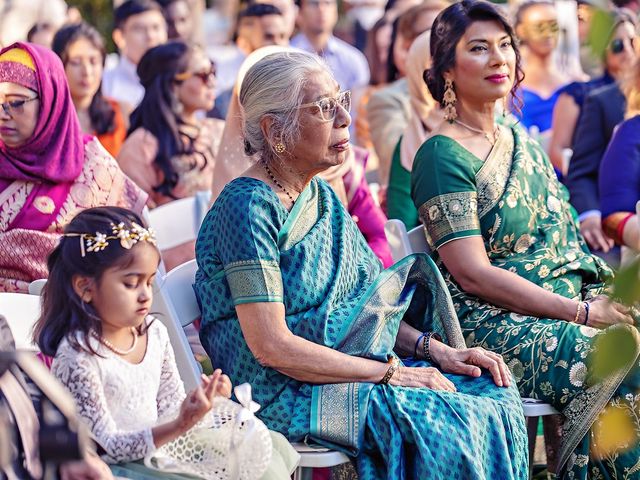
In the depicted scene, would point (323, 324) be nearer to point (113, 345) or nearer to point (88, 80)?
point (113, 345)

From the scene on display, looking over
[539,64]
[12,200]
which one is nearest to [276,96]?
[12,200]

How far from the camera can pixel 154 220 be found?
416cm

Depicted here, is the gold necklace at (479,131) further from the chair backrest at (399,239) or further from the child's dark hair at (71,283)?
the child's dark hair at (71,283)

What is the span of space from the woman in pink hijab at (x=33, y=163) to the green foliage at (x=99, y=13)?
1440 cm

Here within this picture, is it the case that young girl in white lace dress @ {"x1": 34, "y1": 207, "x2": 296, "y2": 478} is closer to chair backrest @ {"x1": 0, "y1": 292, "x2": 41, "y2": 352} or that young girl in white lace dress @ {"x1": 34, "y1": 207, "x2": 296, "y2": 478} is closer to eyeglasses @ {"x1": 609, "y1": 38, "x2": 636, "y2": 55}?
chair backrest @ {"x1": 0, "y1": 292, "x2": 41, "y2": 352}

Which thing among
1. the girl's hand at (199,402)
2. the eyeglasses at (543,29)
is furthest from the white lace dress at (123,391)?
the eyeglasses at (543,29)

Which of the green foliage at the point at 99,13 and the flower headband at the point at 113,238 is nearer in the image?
the flower headband at the point at 113,238

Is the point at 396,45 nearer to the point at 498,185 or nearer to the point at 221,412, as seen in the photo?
the point at 498,185

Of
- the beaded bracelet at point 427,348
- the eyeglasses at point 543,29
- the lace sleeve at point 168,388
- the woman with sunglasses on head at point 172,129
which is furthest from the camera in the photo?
the eyeglasses at point 543,29

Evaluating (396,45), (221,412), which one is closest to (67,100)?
(221,412)

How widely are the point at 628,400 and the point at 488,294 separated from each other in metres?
0.54

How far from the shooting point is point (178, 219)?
13.9ft

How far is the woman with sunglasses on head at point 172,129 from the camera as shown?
5.32 m

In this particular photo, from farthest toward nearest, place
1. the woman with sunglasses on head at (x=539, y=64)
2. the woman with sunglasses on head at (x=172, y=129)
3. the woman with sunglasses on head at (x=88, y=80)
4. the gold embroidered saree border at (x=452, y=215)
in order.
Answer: the woman with sunglasses on head at (x=539, y=64)
the woman with sunglasses on head at (x=88, y=80)
the woman with sunglasses on head at (x=172, y=129)
the gold embroidered saree border at (x=452, y=215)
